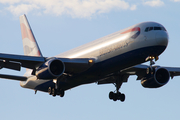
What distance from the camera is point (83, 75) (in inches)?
1363

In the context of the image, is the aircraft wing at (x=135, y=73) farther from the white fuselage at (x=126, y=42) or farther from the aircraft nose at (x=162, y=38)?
the aircraft nose at (x=162, y=38)

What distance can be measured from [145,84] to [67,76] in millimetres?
9219

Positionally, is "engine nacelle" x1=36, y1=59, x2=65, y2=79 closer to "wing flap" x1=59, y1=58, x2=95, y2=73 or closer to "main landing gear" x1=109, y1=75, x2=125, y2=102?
"wing flap" x1=59, y1=58, x2=95, y2=73

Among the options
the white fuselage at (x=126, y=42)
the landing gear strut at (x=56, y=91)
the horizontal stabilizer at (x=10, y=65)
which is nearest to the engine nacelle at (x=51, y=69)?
the horizontal stabilizer at (x=10, y=65)

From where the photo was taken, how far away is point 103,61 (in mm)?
32531

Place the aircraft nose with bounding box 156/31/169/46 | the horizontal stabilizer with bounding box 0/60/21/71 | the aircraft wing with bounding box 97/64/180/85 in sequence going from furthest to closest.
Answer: the aircraft wing with bounding box 97/64/180/85 → the horizontal stabilizer with bounding box 0/60/21/71 → the aircraft nose with bounding box 156/31/169/46

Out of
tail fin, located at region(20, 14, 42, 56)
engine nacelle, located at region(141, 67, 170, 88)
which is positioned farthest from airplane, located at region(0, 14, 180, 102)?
tail fin, located at region(20, 14, 42, 56)

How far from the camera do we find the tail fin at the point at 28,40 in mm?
45025

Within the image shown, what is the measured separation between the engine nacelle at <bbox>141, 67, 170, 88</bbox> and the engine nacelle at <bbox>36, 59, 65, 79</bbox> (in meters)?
11.0

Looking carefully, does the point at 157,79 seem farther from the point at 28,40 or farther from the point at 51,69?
the point at 28,40

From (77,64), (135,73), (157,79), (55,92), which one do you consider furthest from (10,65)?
(157,79)

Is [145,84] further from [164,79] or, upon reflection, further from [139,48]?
[139,48]

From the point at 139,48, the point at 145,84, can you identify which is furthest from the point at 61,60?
the point at 145,84

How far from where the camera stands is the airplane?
102ft
